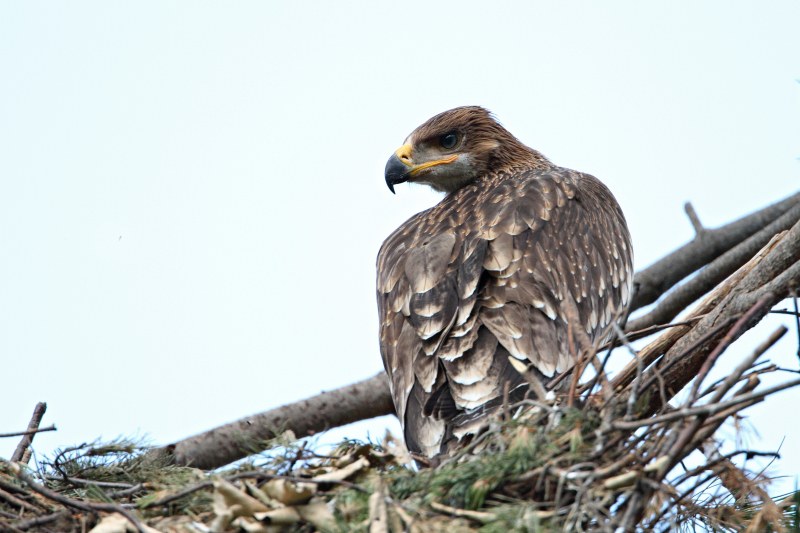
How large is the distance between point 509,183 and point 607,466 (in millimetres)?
3805

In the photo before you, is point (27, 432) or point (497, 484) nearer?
point (497, 484)

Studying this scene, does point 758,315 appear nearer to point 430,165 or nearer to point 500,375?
point 500,375

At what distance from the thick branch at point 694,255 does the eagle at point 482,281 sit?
1.22 meters

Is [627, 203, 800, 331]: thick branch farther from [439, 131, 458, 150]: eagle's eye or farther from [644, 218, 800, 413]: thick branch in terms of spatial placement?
[644, 218, 800, 413]: thick branch

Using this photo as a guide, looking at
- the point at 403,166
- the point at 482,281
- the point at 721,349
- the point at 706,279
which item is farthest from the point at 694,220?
the point at 721,349

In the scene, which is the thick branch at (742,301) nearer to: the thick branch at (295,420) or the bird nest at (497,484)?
the bird nest at (497,484)

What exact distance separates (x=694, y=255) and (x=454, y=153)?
7.23ft

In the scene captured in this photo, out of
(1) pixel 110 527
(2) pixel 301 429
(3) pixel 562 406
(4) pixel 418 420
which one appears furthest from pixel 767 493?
(2) pixel 301 429

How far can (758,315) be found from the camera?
455 centimetres

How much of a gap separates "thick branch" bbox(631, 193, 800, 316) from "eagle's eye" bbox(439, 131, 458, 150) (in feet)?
6.12

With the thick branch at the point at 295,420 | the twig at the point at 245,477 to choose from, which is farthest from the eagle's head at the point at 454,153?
the twig at the point at 245,477

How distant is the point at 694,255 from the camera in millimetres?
8578

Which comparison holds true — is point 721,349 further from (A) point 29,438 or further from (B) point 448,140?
(B) point 448,140

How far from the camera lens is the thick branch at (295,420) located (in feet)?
23.1
